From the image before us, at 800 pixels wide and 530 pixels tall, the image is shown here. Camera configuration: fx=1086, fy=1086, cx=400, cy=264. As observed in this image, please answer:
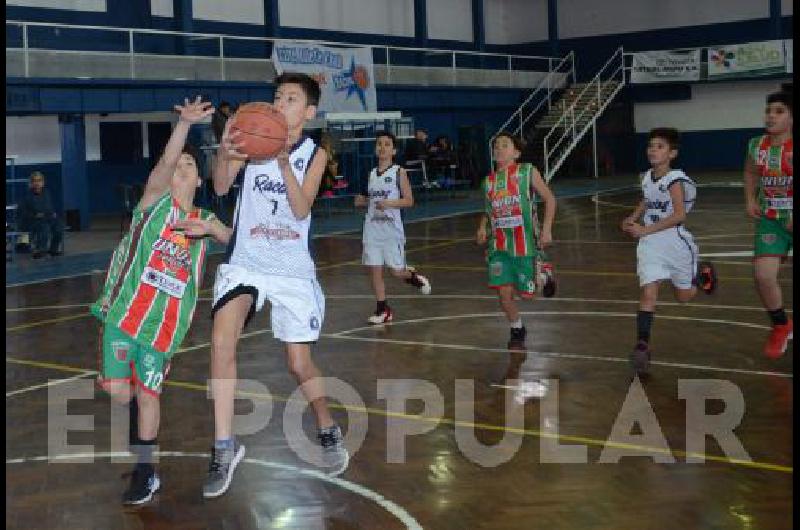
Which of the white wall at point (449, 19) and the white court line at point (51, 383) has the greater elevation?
the white wall at point (449, 19)

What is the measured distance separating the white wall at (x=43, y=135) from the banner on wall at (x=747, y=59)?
1785 centimetres

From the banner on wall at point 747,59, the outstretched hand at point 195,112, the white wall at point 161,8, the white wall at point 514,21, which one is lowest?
the outstretched hand at point 195,112

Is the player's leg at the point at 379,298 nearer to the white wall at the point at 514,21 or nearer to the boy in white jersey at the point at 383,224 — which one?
the boy in white jersey at the point at 383,224

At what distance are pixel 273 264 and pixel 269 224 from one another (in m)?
0.21

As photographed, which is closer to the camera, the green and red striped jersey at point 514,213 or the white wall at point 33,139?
the green and red striped jersey at point 514,213

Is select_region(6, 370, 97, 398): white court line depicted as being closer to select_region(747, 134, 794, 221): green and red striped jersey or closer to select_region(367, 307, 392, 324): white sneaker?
select_region(367, 307, 392, 324): white sneaker

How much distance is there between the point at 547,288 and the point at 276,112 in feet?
13.4

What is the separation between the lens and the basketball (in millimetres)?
5211

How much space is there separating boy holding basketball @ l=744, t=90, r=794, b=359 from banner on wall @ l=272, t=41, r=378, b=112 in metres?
16.4

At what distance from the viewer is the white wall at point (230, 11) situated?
2942cm

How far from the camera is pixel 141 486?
209 inches

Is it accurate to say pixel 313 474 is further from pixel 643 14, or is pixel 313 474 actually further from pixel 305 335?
pixel 643 14

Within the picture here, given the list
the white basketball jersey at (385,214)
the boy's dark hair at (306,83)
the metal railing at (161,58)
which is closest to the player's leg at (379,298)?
the white basketball jersey at (385,214)

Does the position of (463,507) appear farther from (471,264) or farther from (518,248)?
(471,264)
